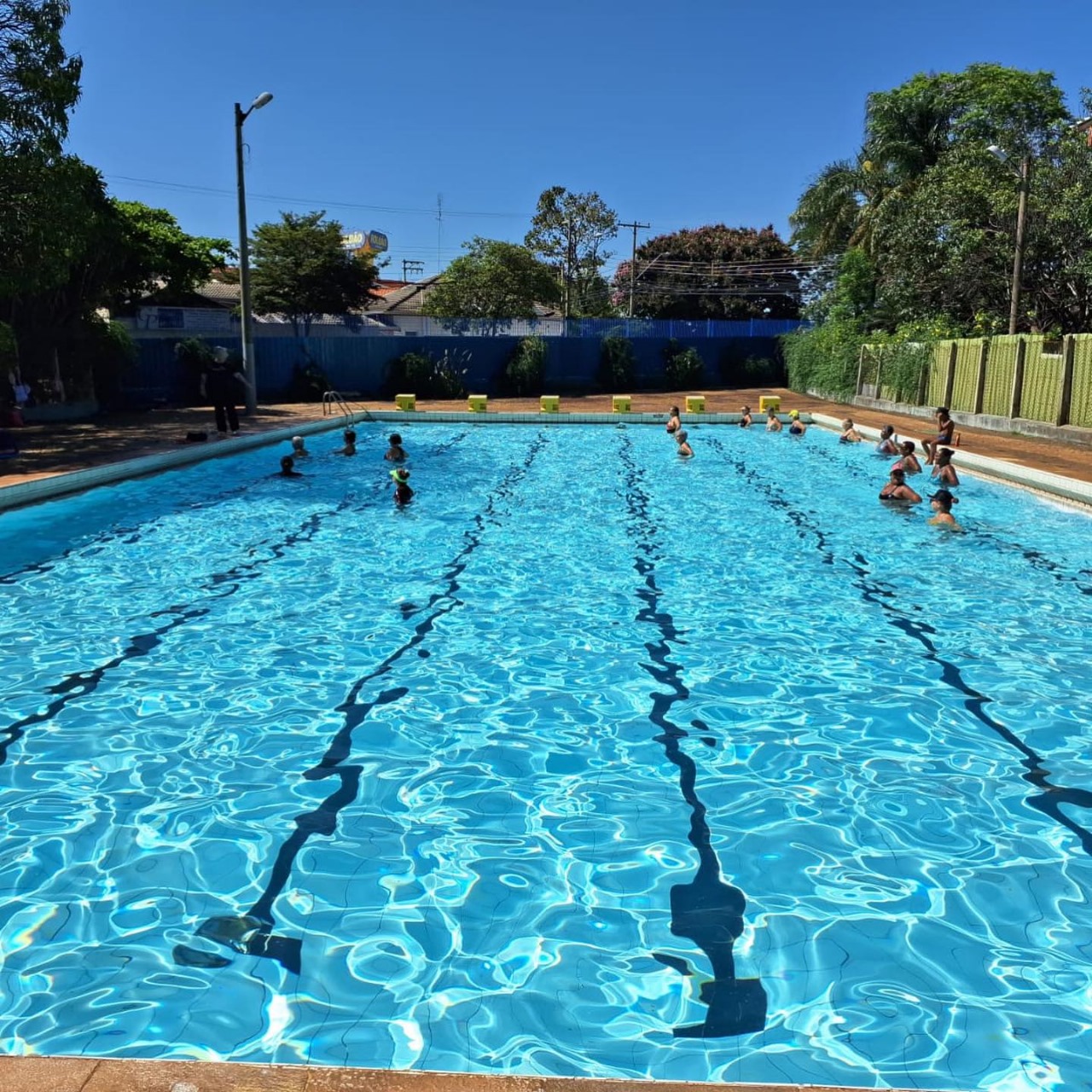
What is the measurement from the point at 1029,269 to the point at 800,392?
29.8 feet

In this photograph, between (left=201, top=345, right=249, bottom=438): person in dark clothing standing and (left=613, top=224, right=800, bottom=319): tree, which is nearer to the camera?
(left=201, top=345, right=249, bottom=438): person in dark clothing standing

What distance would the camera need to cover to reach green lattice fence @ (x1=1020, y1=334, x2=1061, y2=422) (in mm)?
18438

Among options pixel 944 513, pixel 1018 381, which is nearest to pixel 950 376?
pixel 1018 381

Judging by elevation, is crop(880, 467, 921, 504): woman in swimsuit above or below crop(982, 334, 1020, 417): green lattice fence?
below

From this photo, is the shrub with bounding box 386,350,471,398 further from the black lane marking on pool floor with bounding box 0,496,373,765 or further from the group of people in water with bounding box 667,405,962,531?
the black lane marking on pool floor with bounding box 0,496,373,765

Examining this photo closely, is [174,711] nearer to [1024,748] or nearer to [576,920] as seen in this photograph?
[576,920]

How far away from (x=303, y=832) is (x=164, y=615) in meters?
4.23

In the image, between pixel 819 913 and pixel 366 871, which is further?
pixel 366 871

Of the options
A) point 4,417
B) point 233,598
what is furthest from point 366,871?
point 4,417

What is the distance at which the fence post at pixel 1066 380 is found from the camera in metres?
17.7

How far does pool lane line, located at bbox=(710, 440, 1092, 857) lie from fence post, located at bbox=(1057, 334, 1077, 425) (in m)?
9.01

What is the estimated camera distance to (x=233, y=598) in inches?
330

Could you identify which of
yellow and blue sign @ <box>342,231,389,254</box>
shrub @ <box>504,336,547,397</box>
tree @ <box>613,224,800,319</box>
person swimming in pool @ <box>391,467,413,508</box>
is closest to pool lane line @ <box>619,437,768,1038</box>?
person swimming in pool @ <box>391,467,413,508</box>

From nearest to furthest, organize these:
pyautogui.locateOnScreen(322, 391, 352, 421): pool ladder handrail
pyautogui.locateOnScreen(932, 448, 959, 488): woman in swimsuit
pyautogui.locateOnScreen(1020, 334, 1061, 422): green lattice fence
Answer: pyautogui.locateOnScreen(932, 448, 959, 488): woman in swimsuit, pyautogui.locateOnScreen(1020, 334, 1061, 422): green lattice fence, pyautogui.locateOnScreen(322, 391, 352, 421): pool ladder handrail
